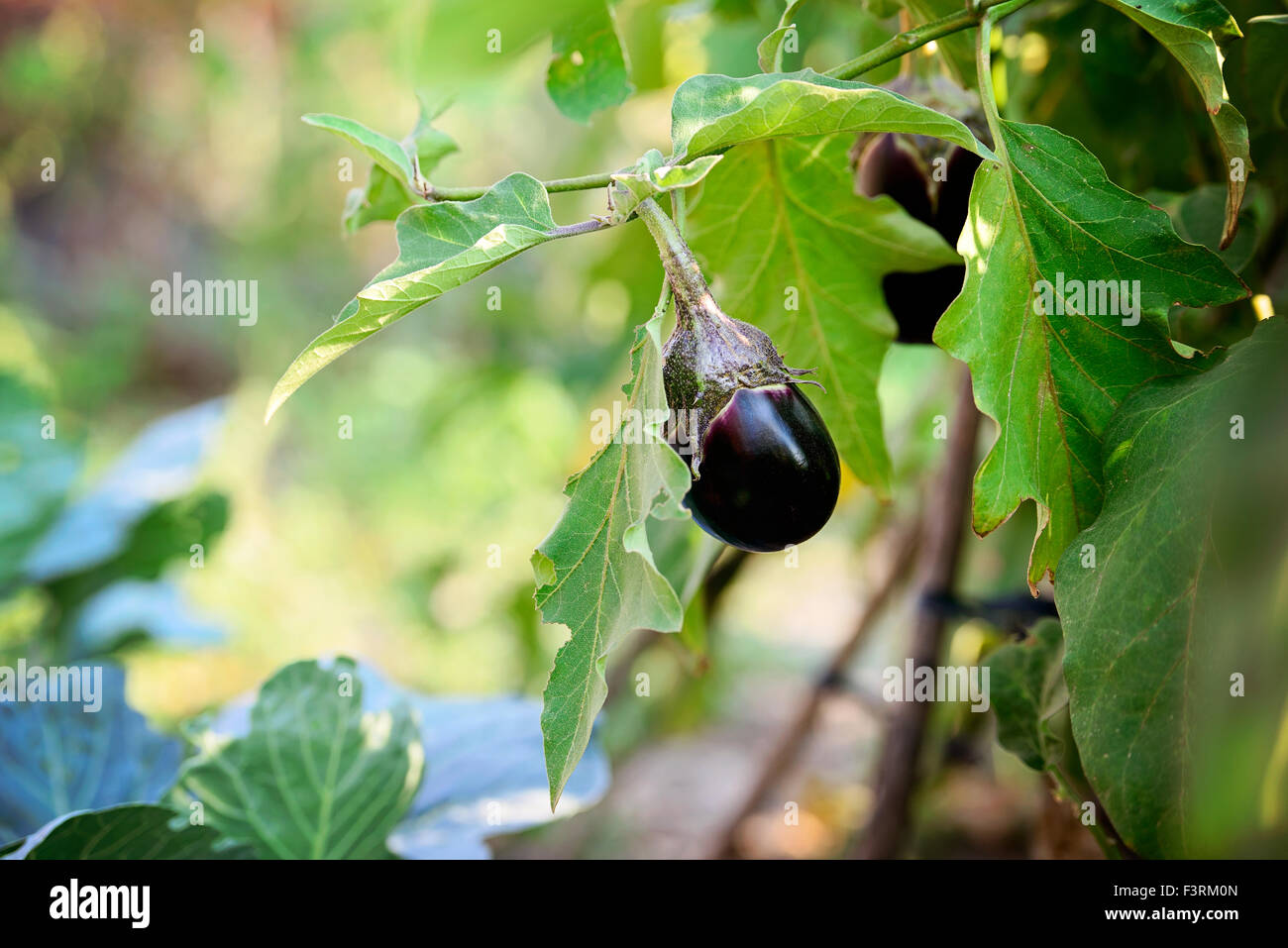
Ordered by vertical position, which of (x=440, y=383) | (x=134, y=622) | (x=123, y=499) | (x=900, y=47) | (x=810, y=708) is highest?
(x=440, y=383)

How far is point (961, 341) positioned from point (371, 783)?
0.37 meters

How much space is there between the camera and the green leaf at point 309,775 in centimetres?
50

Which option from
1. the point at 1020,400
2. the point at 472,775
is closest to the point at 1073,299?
the point at 1020,400

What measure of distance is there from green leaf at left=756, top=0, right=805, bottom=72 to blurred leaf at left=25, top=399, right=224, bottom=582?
710 mm

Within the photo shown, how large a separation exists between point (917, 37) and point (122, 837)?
17.2 inches

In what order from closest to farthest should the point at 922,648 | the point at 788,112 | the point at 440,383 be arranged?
the point at 788,112
the point at 922,648
the point at 440,383

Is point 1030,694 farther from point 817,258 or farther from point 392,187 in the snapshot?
point 392,187

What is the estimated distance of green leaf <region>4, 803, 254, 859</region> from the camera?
0.40 meters

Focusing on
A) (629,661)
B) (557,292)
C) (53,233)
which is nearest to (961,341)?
(629,661)

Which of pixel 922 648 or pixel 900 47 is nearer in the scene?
pixel 900 47

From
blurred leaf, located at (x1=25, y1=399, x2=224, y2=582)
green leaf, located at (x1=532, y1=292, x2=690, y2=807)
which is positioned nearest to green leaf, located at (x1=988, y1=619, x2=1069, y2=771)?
green leaf, located at (x1=532, y1=292, x2=690, y2=807)

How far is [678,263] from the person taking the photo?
1.02 feet

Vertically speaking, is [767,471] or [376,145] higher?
[376,145]
